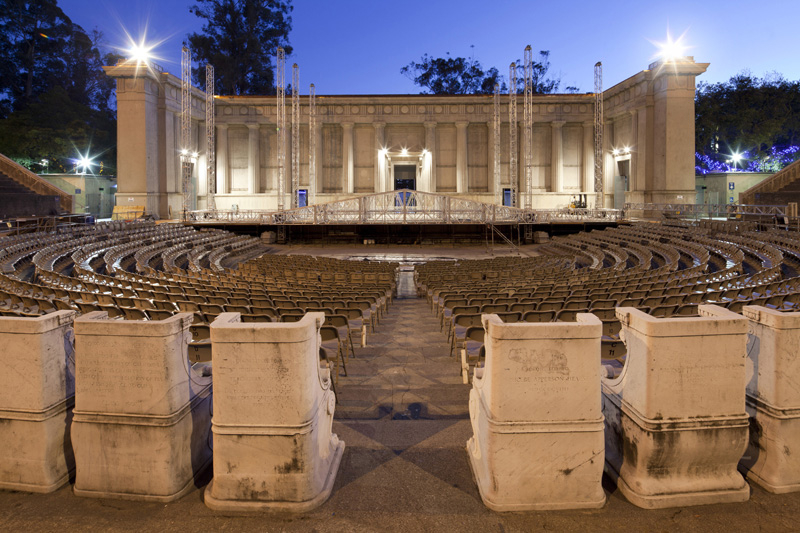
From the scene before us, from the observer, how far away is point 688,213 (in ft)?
133

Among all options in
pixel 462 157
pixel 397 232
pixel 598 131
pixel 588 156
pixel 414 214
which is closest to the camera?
pixel 397 232

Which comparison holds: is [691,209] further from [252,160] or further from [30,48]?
[30,48]

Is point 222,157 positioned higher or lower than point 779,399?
higher

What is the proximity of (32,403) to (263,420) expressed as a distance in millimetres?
1770

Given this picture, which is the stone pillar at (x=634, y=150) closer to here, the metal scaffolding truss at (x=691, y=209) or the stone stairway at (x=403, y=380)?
the metal scaffolding truss at (x=691, y=209)

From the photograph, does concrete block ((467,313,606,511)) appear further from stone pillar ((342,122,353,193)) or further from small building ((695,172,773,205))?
stone pillar ((342,122,353,193))

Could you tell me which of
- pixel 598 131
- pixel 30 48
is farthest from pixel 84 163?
pixel 598 131

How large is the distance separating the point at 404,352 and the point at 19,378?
577 cm

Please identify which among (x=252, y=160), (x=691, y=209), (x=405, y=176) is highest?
(x=252, y=160)

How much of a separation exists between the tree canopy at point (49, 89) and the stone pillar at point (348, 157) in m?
23.8

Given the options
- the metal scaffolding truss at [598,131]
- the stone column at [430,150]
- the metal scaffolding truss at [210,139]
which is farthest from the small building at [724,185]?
the metal scaffolding truss at [210,139]

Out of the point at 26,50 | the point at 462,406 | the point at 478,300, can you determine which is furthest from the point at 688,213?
the point at 26,50

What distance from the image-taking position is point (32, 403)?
4434mm

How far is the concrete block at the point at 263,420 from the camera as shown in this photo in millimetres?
4160
